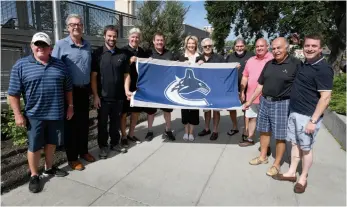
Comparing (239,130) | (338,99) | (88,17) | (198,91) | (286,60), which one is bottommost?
(239,130)

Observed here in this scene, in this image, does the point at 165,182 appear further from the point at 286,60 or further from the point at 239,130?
the point at 239,130

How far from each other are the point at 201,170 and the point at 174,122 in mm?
2788

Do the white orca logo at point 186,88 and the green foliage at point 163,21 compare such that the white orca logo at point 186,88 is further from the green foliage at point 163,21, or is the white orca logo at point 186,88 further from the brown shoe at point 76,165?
the green foliage at point 163,21

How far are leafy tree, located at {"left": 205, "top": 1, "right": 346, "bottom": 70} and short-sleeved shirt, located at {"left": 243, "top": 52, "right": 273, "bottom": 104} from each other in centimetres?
1000

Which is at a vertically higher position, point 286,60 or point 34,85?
point 286,60

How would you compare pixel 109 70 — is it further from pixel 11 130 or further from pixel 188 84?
pixel 11 130

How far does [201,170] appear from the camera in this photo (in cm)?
399

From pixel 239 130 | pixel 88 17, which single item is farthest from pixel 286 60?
pixel 88 17

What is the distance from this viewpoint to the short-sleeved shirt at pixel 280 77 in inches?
138

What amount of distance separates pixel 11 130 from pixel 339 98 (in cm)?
736

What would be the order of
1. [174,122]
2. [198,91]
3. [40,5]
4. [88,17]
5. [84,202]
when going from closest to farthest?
[84,202] → [198,91] → [174,122] → [40,5] → [88,17]

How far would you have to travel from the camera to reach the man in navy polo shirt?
10.2 ft

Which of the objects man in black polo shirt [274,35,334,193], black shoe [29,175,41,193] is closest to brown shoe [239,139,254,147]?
man in black polo shirt [274,35,334,193]

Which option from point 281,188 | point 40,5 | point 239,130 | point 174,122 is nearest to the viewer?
point 281,188
